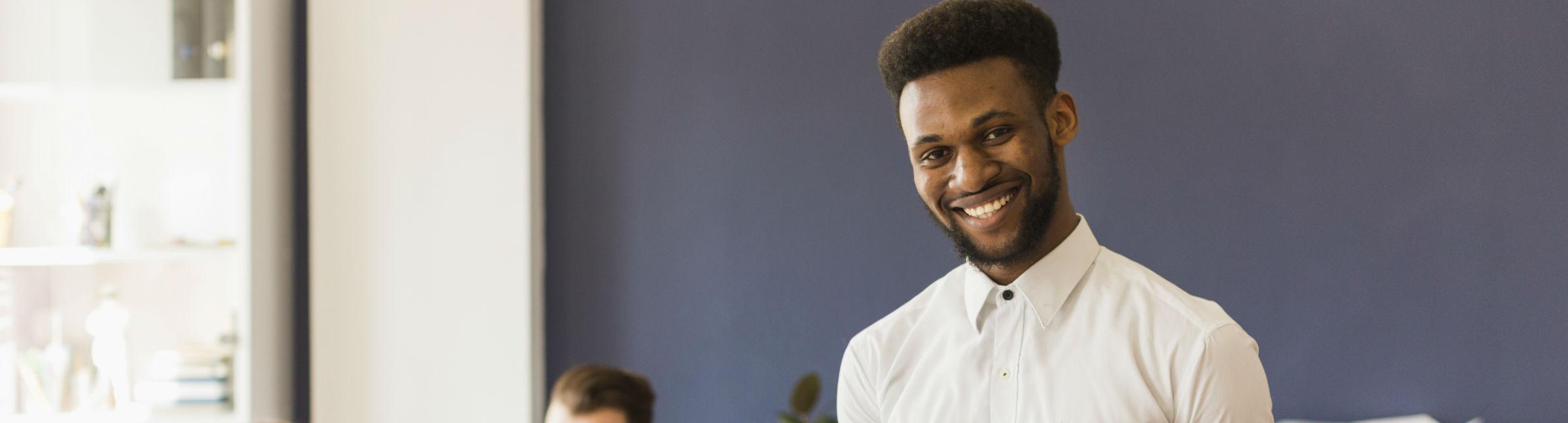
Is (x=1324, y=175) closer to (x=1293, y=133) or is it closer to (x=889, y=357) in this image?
(x=1293, y=133)

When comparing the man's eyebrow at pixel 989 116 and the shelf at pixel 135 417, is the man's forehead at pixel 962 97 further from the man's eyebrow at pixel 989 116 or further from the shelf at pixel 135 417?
the shelf at pixel 135 417

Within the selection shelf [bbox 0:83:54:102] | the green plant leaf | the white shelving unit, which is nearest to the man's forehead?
the green plant leaf

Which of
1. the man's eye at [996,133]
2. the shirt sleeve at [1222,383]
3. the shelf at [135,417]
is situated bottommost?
the shelf at [135,417]

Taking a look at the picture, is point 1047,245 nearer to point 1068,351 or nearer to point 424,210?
point 1068,351

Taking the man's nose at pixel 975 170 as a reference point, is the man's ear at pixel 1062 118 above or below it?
above

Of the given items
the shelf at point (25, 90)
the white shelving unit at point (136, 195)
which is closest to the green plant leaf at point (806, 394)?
the white shelving unit at point (136, 195)

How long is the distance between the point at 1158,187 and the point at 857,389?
1.27m

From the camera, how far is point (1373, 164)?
7.88ft

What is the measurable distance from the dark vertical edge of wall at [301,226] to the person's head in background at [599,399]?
1533 mm

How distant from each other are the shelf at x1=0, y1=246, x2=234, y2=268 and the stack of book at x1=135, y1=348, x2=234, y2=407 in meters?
0.25

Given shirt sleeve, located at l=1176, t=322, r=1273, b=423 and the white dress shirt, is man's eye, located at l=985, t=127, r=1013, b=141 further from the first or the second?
shirt sleeve, located at l=1176, t=322, r=1273, b=423

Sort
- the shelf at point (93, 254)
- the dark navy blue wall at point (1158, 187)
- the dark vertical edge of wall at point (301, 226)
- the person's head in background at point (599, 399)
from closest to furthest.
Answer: the person's head in background at point (599, 399) < the dark navy blue wall at point (1158, 187) < the shelf at point (93, 254) < the dark vertical edge of wall at point (301, 226)

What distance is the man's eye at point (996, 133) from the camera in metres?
1.19

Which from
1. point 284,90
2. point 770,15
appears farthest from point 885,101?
point 284,90
